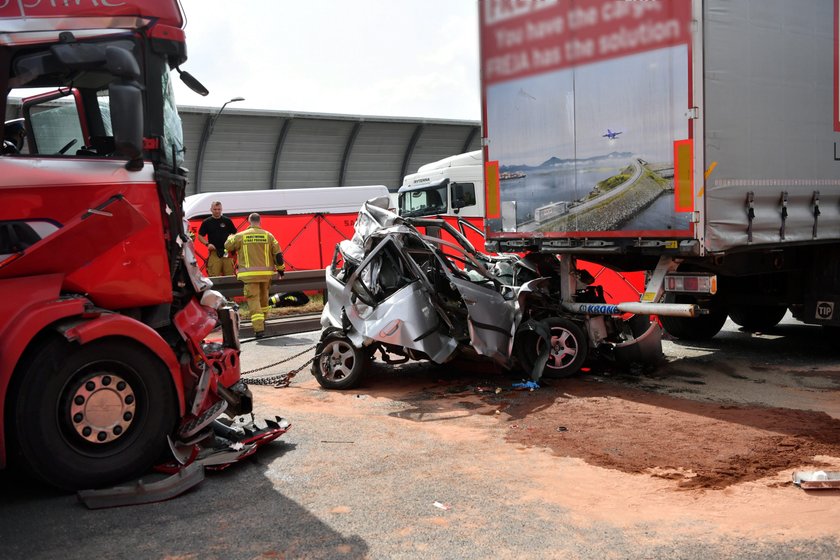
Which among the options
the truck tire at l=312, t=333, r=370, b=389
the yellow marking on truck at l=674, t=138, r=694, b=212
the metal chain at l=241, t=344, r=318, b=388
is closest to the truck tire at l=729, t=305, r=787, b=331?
the yellow marking on truck at l=674, t=138, r=694, b=212

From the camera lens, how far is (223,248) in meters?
14.2

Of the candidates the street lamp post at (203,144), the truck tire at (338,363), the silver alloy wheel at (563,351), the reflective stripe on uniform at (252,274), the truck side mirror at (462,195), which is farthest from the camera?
the street lamp post at (203,144)

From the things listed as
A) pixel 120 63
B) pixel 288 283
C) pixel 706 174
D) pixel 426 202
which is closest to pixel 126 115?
pixel 120 63

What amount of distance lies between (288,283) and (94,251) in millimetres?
9863

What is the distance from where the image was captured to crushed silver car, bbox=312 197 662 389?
7852mm

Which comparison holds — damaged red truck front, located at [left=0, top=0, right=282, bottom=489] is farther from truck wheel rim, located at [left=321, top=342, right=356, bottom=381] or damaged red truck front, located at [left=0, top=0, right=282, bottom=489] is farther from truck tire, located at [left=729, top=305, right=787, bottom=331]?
truck tire, located at [left=729, top=305, right=787, bottom=331]

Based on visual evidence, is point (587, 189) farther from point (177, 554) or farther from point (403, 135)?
point (403, 135)

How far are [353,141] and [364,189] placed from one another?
17.4ft

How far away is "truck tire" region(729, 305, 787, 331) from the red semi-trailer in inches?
68.5

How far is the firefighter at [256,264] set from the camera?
1257 cm

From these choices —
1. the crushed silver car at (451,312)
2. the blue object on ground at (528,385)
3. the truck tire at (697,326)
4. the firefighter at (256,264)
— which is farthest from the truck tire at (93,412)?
the truck tire at (697,326)

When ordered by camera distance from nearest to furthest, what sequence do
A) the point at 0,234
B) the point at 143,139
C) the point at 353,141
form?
the point at 0,234 < the point at 143,139 < the point at 353,141

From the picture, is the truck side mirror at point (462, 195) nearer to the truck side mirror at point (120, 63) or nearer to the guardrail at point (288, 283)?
the guardrail at point (288, 283)

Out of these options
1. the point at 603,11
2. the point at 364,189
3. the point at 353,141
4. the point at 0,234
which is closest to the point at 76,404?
the point at 0,234
